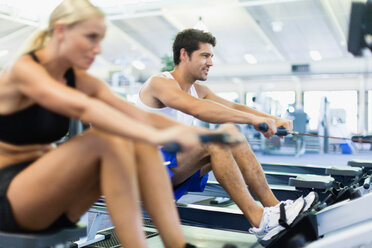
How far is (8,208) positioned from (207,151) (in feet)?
3.43

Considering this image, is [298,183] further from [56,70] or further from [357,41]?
[56,70]

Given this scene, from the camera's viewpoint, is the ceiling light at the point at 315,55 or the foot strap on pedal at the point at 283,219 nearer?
the foot strap on pedal at the point at 283,219

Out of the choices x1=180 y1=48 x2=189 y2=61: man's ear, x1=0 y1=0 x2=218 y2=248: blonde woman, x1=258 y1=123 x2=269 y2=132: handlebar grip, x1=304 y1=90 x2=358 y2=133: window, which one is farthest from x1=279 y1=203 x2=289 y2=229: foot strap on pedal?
x1=304 y1=90 x2=358 y2=133: window

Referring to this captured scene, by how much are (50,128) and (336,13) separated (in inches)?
384

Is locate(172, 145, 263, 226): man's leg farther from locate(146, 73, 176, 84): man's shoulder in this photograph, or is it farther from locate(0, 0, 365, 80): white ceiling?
locate(0, 0, 365, 80): white ceiling

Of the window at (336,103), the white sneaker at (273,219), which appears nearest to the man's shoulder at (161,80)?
the white sneaker at (273,219)

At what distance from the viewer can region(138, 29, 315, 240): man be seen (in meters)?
1.86

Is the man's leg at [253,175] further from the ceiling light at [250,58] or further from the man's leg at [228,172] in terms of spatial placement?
the ceiling light at [250,58]

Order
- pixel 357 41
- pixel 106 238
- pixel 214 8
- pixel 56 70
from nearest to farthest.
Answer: pixel 56 70 < pixel 357 41 < pixel 106 238 < pixel 214 8

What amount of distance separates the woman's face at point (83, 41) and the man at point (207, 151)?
2.29ft

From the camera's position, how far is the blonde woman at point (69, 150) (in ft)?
3.30

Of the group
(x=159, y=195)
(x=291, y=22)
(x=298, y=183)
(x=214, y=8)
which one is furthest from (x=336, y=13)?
(x=159, y=195)

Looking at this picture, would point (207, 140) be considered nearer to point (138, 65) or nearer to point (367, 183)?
point (367, 183)

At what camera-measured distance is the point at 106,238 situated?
2.49 meters
